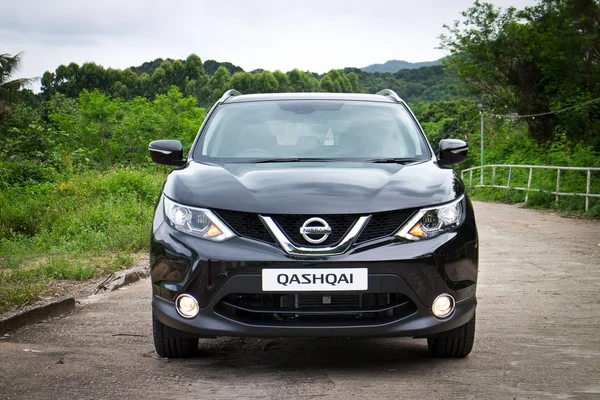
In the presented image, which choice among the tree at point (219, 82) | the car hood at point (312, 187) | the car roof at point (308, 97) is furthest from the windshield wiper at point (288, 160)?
the tree at point (219, 82)

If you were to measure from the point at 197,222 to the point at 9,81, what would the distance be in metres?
64.2

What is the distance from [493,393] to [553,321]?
2.54 m

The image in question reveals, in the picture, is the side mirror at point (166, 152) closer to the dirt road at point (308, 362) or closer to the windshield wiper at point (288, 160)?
the windshield wiper at point (288, 160)

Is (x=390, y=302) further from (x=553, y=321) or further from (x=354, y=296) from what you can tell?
(x=553, y=321)

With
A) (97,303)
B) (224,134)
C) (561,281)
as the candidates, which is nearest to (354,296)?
(224,134)

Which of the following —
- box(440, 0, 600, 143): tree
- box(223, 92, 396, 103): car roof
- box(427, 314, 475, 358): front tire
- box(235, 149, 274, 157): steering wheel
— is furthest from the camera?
box(440, 0, 600, 143): tree

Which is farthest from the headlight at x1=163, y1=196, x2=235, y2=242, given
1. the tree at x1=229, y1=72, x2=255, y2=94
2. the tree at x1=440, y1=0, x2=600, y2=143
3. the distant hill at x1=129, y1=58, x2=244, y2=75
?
the tree at x1=229, y1=72, x2=255, y2=94

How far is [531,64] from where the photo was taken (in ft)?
142

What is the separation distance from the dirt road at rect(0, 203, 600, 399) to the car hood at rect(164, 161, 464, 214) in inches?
37.7

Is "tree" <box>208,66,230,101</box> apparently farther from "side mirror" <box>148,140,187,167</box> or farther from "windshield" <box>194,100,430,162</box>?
"side mirror" <box>148,140,187,167</box>

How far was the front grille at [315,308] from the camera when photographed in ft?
15.1

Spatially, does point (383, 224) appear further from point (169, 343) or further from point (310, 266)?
point (169, 343)

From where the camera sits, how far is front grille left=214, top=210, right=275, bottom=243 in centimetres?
457

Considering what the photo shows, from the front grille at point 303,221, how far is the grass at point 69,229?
317 cm
